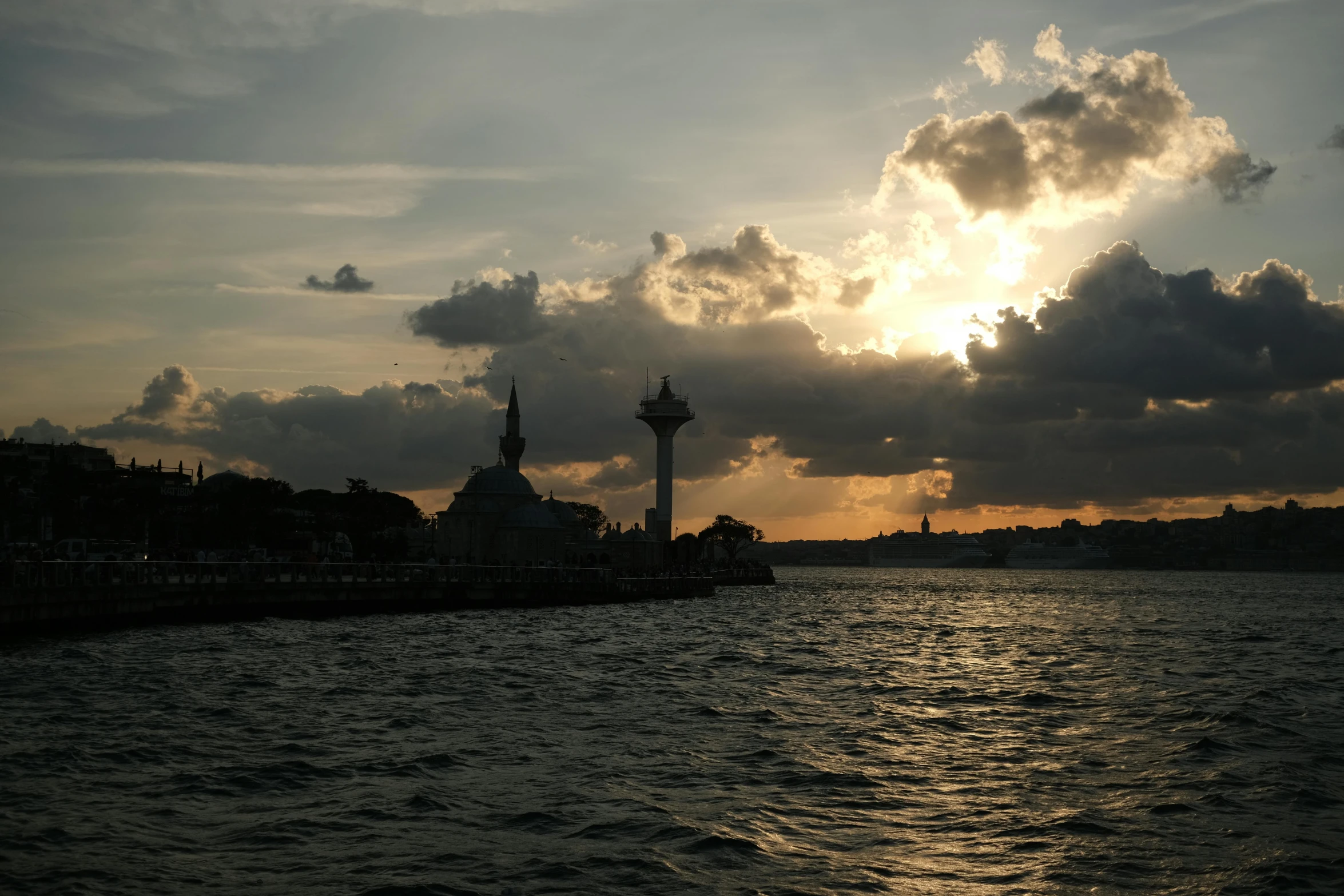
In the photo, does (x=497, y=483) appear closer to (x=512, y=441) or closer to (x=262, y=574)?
(x=512, y=441)

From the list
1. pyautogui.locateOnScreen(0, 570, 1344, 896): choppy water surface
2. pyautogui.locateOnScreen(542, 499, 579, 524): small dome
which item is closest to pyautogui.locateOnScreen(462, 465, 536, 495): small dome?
pyautogui.locateOnScreen(542, 499, 579, 524): small dome

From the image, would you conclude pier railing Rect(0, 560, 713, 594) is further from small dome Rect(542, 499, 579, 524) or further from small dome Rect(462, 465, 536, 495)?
small dome Rect(542, 499, 579, 524)

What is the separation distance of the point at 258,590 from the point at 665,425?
3512 inches

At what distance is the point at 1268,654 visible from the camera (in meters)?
42.2

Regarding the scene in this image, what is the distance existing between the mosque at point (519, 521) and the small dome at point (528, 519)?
80 mm

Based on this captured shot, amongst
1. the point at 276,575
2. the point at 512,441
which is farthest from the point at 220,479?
the point at 276,575

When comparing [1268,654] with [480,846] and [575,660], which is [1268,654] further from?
[480,846]

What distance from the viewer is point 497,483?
123 meters

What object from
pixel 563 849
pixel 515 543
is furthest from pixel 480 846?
pixel 515 543

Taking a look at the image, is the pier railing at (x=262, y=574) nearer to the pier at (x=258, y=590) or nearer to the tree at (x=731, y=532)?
the pier at (x=258, y=590)

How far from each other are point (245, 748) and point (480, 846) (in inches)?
278

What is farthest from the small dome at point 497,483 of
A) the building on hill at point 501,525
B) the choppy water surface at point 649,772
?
the choppy water surface at point 649,772

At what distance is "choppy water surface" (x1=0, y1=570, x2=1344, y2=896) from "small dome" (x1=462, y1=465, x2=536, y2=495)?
85.0 metres

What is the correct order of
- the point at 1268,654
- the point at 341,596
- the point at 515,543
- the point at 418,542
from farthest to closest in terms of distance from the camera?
the point at 418,542
the point at 515,543
the point at 341,596
the point at 1268,654
